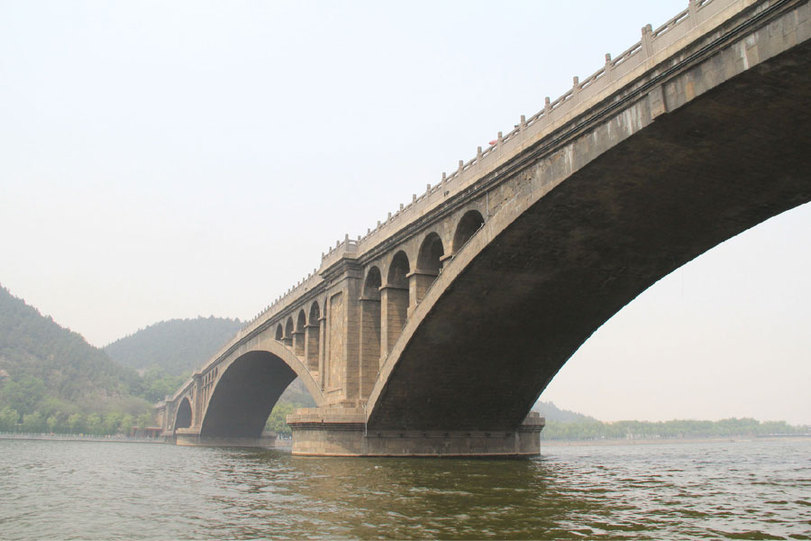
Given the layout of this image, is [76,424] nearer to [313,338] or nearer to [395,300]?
[313,338]

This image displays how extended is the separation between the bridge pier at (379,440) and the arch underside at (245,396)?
34614 millimetres

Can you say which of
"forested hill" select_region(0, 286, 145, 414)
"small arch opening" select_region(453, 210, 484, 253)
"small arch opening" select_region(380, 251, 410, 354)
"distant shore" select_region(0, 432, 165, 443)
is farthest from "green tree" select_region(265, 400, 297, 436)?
"small arch opening" select_region(453, 210, 484, 253)

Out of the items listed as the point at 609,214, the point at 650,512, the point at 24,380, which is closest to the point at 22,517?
the point at 650,512

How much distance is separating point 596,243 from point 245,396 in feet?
229

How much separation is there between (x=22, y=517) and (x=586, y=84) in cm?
2024

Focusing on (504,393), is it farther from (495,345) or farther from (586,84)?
(586,84)

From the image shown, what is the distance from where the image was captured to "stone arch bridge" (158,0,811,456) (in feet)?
65.0

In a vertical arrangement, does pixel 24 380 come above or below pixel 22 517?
above

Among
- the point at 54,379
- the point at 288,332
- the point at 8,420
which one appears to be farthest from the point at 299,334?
the point at 54,379

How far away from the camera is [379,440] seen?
38406 mm

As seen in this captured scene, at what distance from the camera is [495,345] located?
3728cm

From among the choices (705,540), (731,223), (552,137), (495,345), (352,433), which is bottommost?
(705,540)

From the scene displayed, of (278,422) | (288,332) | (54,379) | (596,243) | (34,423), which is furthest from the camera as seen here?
(54,379)

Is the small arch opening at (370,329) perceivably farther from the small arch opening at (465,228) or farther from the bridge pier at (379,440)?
the small arch opening at (465,228)
